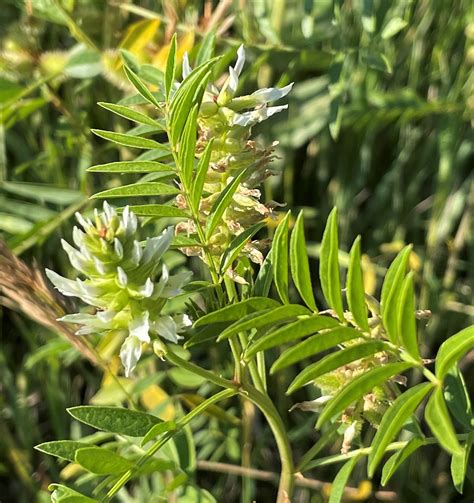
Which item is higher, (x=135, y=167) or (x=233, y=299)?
(x=135, y=167)

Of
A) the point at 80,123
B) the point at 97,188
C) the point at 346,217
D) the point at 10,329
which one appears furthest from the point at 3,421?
the point at 346,217

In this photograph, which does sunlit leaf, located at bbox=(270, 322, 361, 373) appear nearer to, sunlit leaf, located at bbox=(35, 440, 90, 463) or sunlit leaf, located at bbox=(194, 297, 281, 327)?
sunlit leaf, located at bbox=(194, 297, 281, 327)

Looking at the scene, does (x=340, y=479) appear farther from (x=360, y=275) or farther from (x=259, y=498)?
(x=259, y=498)

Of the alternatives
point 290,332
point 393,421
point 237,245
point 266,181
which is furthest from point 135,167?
point 266,181

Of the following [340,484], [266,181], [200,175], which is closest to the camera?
[200,175]

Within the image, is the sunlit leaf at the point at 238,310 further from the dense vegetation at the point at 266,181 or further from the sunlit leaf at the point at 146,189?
the dense vegetation at the point at 266,181

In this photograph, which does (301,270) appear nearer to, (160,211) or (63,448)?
(160,211)
